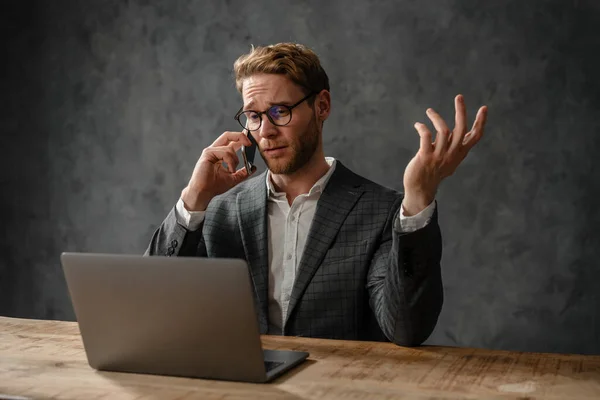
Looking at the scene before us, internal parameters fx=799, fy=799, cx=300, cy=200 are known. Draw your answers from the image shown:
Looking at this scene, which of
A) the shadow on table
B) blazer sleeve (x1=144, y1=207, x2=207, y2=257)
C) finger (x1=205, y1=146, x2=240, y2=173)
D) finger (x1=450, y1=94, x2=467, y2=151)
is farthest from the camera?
finger (x1=205, y1=146, x2=240, y2=173)

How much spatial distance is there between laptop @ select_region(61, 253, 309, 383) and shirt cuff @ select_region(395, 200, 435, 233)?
42cm

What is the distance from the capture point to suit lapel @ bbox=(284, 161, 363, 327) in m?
2.28

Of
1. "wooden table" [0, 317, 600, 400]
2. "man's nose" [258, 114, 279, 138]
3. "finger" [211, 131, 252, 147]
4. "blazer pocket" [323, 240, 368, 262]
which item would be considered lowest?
"wooden table" [0, 317, 600, 400]

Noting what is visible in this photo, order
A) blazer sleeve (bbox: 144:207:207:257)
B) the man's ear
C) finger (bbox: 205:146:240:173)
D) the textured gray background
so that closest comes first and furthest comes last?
blazer sleeve (bbox: 144:207:207:257) → finger (bbox: 205:146:240:173) → the man's ear → the textured gray background

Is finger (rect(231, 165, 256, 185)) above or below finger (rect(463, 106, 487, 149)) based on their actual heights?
below

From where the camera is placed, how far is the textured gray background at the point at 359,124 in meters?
3.14

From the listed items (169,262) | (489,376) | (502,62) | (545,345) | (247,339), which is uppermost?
(502,62)

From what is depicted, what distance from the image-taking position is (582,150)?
3104mm

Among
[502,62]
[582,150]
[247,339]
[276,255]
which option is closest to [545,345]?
[582,150]

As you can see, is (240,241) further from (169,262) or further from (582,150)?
(582,150)

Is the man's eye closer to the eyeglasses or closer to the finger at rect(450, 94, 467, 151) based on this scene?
the eyeglasses

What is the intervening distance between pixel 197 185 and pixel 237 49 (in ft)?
4.94

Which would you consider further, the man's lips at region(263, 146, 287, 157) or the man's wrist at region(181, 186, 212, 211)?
the man's lips at region(263, 146, 287, 157)

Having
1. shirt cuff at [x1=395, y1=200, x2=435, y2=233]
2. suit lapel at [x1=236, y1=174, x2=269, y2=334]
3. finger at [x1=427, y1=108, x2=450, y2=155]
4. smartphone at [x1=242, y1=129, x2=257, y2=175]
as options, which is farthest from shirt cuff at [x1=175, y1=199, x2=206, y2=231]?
finger at [x1=427, y1=108, x2=450, y2=155]
